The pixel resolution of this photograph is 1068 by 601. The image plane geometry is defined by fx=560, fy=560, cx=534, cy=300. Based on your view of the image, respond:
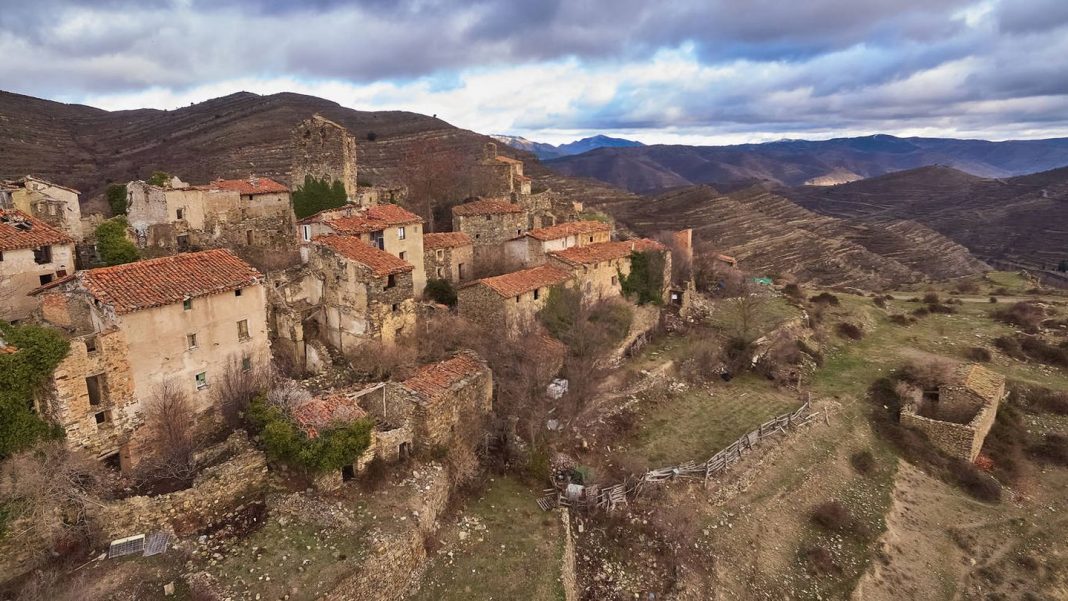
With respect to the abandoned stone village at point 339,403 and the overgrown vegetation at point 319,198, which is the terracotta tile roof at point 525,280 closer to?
Answer: the abandoned stone village at point 339,403

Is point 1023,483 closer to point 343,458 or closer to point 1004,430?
point 1004,430

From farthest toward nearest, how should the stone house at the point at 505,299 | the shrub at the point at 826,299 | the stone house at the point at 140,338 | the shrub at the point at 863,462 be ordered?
the shrub at the point at 826,299 → the stone house at the point at 505,299 → the shrub at the point at 863,462 → the stone house at the point at 140,338

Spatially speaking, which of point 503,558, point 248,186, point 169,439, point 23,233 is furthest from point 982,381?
point 23,233

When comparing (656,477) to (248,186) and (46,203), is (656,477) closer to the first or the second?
(248,186)

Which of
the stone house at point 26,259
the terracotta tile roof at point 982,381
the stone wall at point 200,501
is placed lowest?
the terracotta tile roof at point 982,381

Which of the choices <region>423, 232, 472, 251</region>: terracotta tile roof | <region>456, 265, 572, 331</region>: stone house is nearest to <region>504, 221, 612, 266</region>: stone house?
<region>423, 232, 472, 251</region>: terracotta tile roof

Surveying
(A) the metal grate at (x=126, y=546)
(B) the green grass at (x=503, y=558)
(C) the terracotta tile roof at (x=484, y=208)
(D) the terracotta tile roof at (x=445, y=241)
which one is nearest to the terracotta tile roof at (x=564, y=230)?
(C) the terracotta tile roof at (x=484, y=208)
